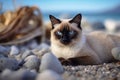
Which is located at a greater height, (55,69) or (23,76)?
(23,76)

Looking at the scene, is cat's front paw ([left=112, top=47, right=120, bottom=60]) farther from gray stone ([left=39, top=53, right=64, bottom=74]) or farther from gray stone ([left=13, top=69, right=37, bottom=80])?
gray stone ([left=13, top=69, right=37, bottom=80])

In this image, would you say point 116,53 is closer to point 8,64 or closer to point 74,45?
point 74,45

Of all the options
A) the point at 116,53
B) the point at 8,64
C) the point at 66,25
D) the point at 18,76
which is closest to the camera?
the point at 18,76

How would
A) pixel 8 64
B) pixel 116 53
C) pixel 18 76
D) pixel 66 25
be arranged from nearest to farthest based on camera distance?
pixel 18 76 < pixel 8 64 < pixel 66 25 < pixel 116 53

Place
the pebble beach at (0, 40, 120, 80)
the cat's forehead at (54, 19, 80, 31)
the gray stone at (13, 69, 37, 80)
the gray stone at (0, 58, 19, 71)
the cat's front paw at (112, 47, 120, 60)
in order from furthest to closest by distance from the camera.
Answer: the cat's front paw at (112, 47, 120, 60) < the cat's forehead at (54, 19, 80, 31) < the gray stone at (0, 58, 19, 71) < the pebble beach at (0, 40, 120, 80) < the gray stone at (13, 69, 37, 80)

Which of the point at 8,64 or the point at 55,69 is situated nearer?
the point at 55,69

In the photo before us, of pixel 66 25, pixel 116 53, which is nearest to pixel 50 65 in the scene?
pixel 66 25

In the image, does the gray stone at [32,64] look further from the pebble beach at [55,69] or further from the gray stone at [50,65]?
the gray stone at [50,65]

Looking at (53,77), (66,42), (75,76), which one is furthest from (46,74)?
(66,42)

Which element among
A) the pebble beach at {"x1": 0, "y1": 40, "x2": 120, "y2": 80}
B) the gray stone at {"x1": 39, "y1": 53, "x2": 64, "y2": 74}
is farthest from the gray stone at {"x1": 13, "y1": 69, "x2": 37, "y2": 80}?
the gray stone at {"x1": 39, "y1": 53, "x2": 64, "y2": 74}

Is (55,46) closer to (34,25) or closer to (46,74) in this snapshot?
(46,74)

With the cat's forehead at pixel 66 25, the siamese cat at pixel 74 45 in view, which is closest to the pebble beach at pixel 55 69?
the siamese cat at pixel 74 45
